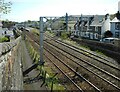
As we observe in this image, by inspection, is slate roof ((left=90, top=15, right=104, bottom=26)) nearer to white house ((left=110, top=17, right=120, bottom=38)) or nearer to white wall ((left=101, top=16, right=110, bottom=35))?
white wall ((left=101, top=16, right=110, bottom=35))

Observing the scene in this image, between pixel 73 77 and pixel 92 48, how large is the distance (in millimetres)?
22023

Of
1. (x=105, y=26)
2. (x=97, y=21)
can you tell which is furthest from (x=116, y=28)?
(x=97, y=21)

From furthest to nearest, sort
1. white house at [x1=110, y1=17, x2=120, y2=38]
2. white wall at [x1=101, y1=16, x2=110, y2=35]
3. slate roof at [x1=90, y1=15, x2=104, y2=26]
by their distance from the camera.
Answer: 1. slate roof at [x1=90, y1=15, x2=104, y2=26]
2. white wall at [x1=101, y1=16, x2=110, y2=35]
3. white house at [x1=110, y1=17, x2=120, y2=38]

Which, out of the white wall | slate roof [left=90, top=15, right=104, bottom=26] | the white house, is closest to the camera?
the white house

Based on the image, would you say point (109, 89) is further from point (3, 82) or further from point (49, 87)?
point (3, 82)

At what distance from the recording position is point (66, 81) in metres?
17.8

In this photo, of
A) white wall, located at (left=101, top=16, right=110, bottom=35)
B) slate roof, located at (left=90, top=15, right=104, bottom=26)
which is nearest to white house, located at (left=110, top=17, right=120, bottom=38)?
white wall, located at (left=101, top=16, right=110, bottom=35)

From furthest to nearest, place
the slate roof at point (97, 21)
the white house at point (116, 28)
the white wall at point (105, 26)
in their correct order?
the slate roof at point (97, 21) < the white wall at point (105, 26) < the white house at point (116, 28)

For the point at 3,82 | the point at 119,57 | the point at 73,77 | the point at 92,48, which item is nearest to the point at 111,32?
the point at 92,48

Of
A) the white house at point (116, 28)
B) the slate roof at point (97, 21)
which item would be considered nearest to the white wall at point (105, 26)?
the slate roof at point (97, 21)

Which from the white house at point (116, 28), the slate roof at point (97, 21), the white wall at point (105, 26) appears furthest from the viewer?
the slate roof at point (97, 21)

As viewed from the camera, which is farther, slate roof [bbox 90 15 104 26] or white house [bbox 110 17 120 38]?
slate roof [bbox 90 15 104 26]

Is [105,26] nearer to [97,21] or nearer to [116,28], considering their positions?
[97,21]

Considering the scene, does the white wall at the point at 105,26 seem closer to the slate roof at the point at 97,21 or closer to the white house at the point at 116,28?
the slate roof at the point at 97,21
